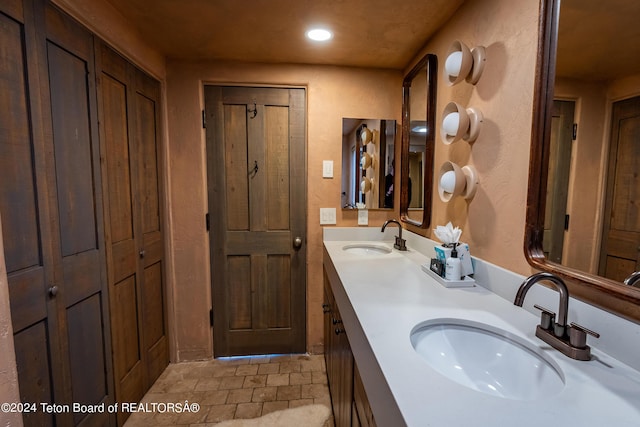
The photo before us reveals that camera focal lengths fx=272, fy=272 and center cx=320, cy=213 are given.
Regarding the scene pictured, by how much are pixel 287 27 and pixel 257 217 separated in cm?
128

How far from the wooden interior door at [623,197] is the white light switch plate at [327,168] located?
5.15ft

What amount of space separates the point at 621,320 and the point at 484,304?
1.16ft

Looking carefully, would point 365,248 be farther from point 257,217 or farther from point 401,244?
Result: point 257,217

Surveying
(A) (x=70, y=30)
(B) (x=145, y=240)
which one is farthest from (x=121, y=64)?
(B) (x=145, y=240)

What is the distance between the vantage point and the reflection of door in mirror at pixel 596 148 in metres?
0.68

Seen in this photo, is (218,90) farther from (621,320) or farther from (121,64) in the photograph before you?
(621,320)

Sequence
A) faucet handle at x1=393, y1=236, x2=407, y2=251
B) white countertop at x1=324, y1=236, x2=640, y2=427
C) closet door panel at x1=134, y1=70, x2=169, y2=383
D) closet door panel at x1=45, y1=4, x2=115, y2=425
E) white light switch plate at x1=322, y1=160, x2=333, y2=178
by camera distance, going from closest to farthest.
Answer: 1. white countertop at x1=324, y1=236, x2=640, y2=427
2. closet door panel at x1=45, y1=4, x2=115, y2=425
3. closet door panel at x1=134, y1=70, x2=169, y2=383
4. faucet handle at x1=393, y1=236, x2=407, y2=251
5. white light switch plate at x1=322, y1=160, x2=333, y2=178

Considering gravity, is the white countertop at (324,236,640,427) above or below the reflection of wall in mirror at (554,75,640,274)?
below

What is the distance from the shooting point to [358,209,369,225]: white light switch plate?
7.18ft

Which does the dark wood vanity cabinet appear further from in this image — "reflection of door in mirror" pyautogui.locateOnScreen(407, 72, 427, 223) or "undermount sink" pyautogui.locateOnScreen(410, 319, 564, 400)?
"reflection of door in mirror" pyautogui.locateOnScreen(407, 72, 427, 223)

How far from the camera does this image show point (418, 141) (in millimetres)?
1824

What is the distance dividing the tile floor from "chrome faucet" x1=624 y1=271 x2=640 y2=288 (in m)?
1.64

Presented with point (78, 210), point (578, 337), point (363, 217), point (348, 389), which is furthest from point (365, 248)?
point (78, 210)

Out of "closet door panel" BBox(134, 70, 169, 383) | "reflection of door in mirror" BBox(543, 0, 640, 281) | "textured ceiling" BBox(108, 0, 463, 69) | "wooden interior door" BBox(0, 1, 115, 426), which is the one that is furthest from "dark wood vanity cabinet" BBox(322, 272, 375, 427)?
"textured ceiling" BBox(108, 0, 463, 69)
